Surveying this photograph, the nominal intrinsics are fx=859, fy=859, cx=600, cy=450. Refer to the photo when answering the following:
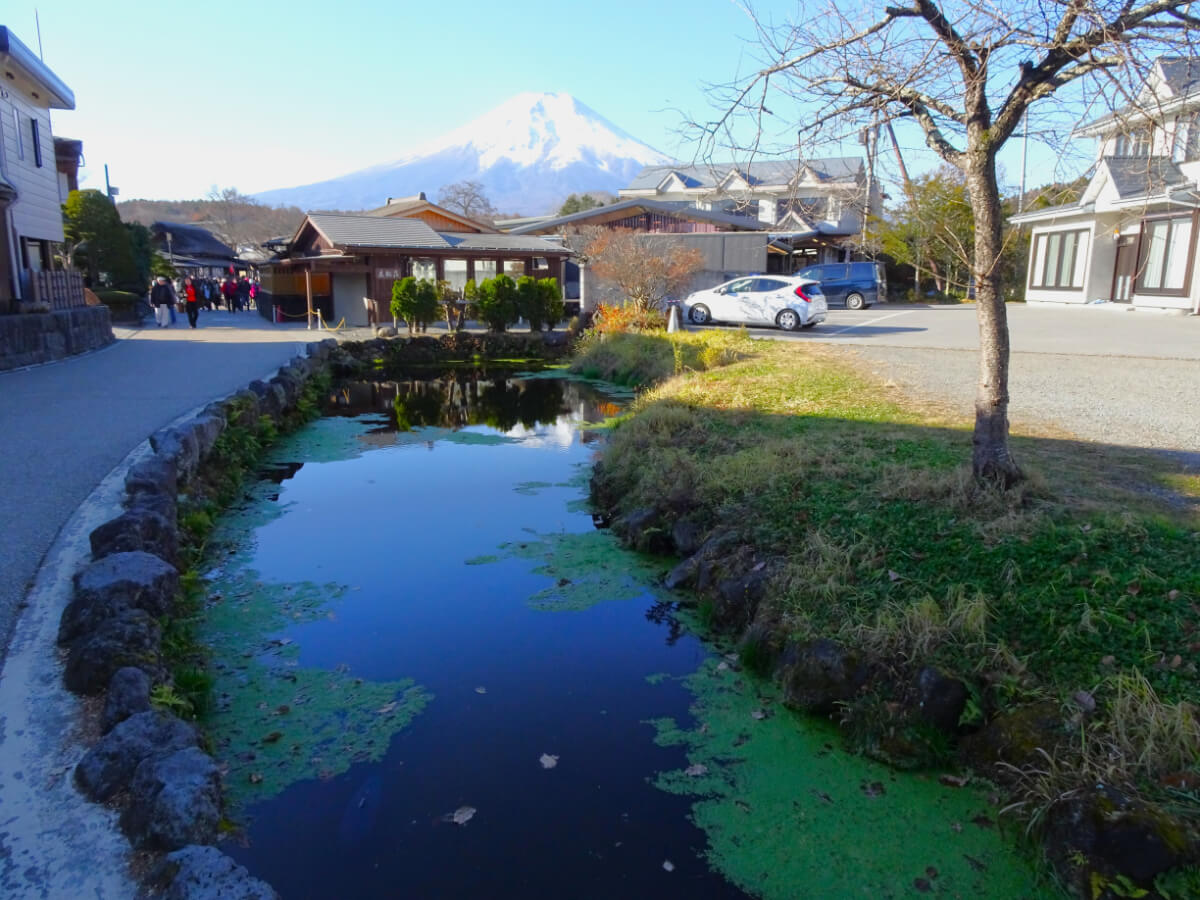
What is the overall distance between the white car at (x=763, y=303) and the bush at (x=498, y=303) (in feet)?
17.1

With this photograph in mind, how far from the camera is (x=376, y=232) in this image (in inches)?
1102

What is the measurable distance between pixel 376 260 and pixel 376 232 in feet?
3.53

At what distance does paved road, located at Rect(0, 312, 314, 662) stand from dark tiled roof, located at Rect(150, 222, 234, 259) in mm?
30048

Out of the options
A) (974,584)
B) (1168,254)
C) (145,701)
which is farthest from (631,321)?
(145,701)

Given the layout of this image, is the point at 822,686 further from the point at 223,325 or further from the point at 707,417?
the point at 223,325

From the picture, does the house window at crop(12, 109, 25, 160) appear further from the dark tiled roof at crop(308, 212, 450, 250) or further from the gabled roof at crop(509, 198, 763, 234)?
the gabled roof at crop(509, 198, 763, 234)

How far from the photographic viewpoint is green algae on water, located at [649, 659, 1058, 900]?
11.9 ft

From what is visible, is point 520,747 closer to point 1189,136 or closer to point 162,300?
point 1189,136

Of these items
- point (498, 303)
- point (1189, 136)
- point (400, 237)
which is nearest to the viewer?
point (1189, 136)

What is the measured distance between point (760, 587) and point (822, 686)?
1.12 m

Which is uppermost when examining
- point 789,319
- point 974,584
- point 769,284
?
point 769,284

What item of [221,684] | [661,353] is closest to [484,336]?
[661,353]

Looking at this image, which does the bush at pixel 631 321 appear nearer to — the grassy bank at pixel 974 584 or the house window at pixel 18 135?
the grassy bank at pixel 974 584

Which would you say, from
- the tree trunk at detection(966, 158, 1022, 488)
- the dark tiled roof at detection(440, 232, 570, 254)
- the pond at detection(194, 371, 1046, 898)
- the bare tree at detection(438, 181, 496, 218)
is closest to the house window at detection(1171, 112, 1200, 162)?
the tree trunk at detection(966, 158, 1022, 488)
